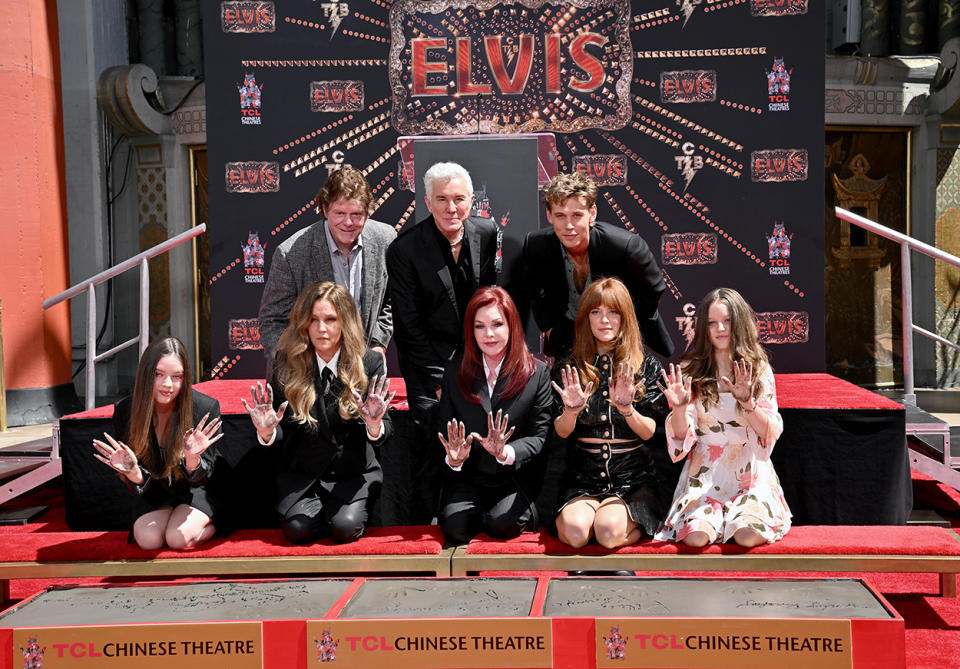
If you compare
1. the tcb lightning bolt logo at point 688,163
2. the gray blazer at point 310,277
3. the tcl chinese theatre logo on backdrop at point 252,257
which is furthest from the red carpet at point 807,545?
the tcl chinese theatre logo on backdrop at point 252,257

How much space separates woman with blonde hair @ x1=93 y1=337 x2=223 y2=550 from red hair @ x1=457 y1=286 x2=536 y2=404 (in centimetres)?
90

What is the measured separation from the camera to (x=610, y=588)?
284cm

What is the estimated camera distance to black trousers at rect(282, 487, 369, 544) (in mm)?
3191

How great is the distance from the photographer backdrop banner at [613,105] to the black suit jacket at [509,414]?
2.20 m

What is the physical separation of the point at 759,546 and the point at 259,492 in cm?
197

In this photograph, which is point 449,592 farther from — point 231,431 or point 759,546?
point 231,431

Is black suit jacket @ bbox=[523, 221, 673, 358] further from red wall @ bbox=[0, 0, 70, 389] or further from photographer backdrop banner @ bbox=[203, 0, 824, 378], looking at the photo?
red wall @ bbox=[0, 0, 70, 389]

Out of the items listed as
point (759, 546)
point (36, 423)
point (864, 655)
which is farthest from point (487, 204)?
point (36, 423)

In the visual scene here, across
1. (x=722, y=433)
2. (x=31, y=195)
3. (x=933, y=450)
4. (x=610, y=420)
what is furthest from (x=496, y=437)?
(x=31, y=195)

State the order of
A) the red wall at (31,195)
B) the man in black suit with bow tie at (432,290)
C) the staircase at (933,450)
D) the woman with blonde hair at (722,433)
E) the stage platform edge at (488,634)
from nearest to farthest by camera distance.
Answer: the stage platform edge at (488,634) → the woman with blonde hair at (722,433) → the man in black suit with bow tie at (432,290) → the staircase at (933,450) → the red wall at (31,195)

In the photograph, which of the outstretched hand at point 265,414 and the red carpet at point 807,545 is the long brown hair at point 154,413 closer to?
the outstretched hand at point 265,414

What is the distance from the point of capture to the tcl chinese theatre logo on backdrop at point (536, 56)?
5.46 meters

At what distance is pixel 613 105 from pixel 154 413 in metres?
3.39

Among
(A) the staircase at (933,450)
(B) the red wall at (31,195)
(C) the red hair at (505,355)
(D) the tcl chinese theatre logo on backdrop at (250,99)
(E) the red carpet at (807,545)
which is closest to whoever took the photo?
(E) the red carpet at (807,545)
